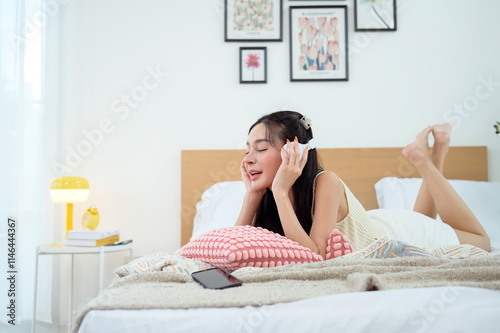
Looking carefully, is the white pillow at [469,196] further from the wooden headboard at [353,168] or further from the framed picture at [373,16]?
the framed picture at [373,16]

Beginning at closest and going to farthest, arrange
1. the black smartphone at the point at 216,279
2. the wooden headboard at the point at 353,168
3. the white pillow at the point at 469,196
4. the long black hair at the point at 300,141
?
1. the black smartphone at the point at 216,279
2. the long black hair at the point at 300,141
3. the white pillow at the point at 469,196
4. the wooden headboard at the point at 353,168

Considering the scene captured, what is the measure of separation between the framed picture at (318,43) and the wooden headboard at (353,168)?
51 centimetres

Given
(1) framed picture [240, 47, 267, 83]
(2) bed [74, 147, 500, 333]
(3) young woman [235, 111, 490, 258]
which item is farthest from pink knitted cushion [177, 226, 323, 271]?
(1) framed picture [240, 47, 267, 83]

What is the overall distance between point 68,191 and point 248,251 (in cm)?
150

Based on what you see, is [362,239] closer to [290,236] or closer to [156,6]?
[290,236]

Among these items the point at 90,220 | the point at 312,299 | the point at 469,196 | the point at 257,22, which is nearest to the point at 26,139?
the point at 90,220

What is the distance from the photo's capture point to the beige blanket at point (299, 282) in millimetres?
793

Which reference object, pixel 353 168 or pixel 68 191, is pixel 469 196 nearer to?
pixel 353 168

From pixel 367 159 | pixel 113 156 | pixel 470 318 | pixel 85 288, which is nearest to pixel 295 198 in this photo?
pixel 470 318

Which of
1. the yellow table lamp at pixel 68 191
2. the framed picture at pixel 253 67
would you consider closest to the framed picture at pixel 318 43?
the framed picture at pixel 253 67

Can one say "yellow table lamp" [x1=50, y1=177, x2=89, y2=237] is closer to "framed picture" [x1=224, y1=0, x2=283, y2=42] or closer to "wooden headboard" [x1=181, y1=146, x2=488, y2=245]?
"wooden headboard" [x1=181, y1=146, x2=488, y2=245]

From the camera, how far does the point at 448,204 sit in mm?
1779

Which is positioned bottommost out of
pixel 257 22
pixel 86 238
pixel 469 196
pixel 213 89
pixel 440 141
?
pixel 86 238

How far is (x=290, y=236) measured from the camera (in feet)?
4.25
